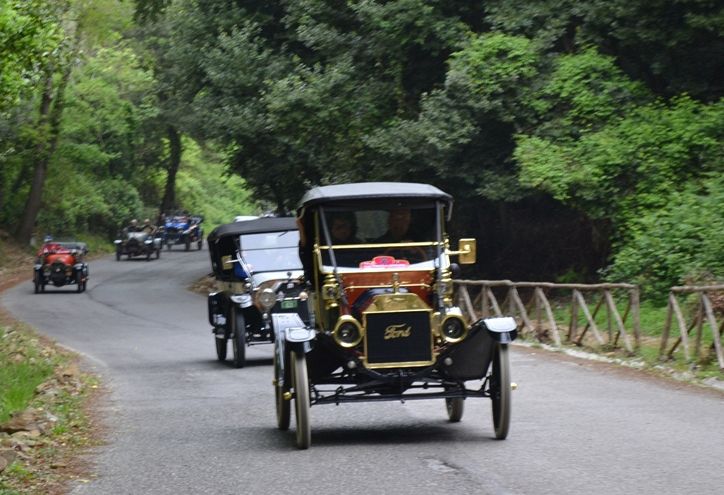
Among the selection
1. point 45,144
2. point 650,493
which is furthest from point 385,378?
point 45,144

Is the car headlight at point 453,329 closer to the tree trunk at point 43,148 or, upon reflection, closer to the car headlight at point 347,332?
the car headlight at point 347,332

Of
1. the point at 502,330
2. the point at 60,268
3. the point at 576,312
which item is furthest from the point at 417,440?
the point at 60,268

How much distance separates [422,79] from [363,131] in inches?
81.0

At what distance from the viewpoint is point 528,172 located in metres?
26.3

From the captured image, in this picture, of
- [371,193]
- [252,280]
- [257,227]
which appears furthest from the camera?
[257,227]

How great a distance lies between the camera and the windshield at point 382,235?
12.1 meters

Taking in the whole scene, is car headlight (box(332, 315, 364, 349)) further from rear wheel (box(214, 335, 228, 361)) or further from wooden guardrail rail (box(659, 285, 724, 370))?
rear wheel (box(214, 335, 228, 361))

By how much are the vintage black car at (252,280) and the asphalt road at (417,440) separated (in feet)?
2.45

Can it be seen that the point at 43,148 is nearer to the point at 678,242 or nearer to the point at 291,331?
the point at 678,242

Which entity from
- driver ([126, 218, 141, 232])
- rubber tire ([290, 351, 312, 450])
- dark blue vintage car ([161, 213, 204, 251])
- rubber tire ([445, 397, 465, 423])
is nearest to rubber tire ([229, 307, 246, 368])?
rubber tire ([445, 397, 465, 423])

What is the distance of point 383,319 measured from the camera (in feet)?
36.0

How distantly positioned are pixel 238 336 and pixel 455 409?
309 inches

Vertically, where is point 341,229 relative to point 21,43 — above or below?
below

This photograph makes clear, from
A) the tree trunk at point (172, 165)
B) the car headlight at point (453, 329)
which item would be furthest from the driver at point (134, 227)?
the car headlight at point (453, 329)
